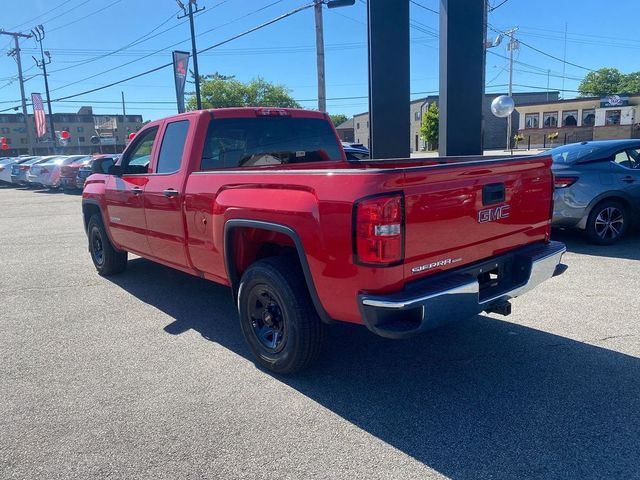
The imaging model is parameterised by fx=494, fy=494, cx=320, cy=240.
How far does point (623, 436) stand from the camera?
9.16 ft

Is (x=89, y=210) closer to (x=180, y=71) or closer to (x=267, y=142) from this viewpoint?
(x=267, y=142)

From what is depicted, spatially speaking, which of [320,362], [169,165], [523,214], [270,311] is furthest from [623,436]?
[169,165]

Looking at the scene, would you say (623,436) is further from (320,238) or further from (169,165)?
(169,165)

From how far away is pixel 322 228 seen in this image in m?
2.98

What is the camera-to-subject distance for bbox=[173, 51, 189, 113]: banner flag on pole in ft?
75.7

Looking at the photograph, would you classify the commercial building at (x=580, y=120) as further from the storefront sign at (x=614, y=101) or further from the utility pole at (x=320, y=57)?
the utility pole at (x=320, y=57)

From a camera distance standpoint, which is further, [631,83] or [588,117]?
[631,83]

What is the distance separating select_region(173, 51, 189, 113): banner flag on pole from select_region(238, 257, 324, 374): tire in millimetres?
21199

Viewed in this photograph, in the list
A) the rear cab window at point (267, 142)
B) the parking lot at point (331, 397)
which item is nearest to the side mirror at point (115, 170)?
the parking lot at point (331, 397)

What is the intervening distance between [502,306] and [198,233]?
8.28 ft

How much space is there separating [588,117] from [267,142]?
5497 cm

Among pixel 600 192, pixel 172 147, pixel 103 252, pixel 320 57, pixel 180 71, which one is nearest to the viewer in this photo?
pixel 172 147

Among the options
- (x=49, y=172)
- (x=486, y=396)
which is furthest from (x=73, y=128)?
(x=486, y=396)

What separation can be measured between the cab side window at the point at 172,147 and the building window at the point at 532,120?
54.6 metres
